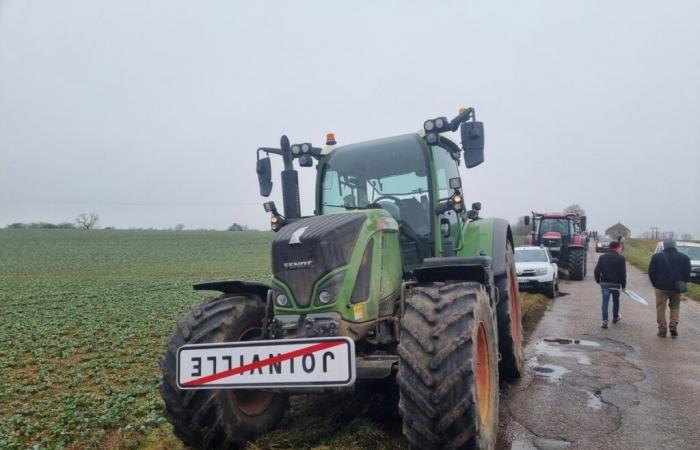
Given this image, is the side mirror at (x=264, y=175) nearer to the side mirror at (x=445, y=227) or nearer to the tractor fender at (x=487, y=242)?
the side mirror at (x=445, y=227)

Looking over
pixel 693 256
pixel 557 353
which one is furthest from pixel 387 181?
pixel 693 256

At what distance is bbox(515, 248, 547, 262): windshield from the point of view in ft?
48.2

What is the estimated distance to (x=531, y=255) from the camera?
590 inches

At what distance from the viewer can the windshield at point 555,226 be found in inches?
782

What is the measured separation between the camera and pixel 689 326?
961 centimetres

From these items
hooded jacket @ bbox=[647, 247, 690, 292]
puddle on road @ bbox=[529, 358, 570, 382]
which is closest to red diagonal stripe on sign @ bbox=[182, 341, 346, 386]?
puddle on road @ bbox=[529, 358, 570, 382]

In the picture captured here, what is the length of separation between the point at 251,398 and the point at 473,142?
2.80 metres

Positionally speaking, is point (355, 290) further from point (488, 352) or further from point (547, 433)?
point (547, 433)

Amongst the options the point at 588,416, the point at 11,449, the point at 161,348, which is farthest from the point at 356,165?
the point at 161,348

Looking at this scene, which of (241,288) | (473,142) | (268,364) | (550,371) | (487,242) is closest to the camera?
(268,364)

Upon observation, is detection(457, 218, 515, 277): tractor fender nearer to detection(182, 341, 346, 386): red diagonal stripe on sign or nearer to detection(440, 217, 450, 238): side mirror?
detection(440, 217, 450, 238): side mirror

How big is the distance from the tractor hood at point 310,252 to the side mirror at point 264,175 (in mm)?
1274

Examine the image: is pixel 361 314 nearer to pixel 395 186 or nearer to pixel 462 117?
pixel 395 186

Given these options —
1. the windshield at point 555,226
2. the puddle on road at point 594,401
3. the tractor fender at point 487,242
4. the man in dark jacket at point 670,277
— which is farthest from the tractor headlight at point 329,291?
the windshield at point 555,226
